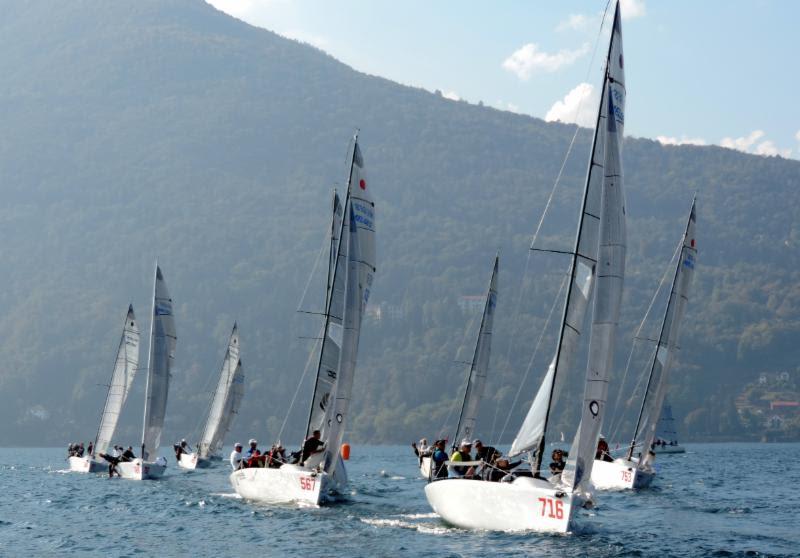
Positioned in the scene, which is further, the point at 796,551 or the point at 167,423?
the point at 167,423

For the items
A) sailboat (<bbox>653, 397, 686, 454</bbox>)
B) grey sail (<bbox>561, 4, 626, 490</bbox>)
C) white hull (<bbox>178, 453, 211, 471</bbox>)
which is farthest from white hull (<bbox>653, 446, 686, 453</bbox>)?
grey sail (<bbox>561, 4, 626, 490</bbox>)

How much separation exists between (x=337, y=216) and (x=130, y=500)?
11.6 m

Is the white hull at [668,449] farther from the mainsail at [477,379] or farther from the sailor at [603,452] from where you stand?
the sailor at [603,452]

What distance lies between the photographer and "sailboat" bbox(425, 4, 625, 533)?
91.1 feet

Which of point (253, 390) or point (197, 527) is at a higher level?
point (253, 390)

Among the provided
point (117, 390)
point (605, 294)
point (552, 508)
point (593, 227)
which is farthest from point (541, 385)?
point (117, 390)

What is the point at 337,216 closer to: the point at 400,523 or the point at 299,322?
the point at 400,523

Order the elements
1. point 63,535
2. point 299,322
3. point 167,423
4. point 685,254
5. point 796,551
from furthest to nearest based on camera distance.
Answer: point 299,322 < point 167,423 < point 685,254 < point 63,535 < point 796,551

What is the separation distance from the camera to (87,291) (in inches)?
7825

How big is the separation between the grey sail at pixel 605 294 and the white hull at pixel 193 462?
124 feet

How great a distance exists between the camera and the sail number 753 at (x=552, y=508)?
89.2 feet

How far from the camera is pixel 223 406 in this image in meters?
69.8

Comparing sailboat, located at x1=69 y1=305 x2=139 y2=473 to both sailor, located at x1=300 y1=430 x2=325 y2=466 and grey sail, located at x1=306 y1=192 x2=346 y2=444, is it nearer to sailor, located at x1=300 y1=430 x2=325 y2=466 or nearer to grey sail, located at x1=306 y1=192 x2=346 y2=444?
grey sail, located at x1=306 y1=192 x2=346 y2=444

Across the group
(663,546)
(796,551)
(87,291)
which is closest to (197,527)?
(663,546)
